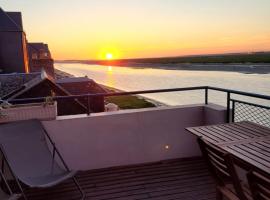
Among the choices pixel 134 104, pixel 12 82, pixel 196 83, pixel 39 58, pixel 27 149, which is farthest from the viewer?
pixel 39 58

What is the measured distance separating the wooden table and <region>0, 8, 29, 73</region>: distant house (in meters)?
35.1

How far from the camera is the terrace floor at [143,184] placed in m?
3.19

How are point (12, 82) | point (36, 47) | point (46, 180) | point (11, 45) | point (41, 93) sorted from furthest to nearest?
1. point (36, 47)
2. point (11, 45)
3. point (12, 82)
4. point (41, 93)
5. point (46, 180)

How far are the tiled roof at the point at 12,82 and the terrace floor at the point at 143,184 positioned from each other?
598 inches

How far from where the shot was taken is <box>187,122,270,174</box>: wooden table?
6.73 feet

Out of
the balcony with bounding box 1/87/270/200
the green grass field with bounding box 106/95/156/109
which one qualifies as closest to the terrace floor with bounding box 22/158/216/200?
the balcony with bounding box 1/87/270/200

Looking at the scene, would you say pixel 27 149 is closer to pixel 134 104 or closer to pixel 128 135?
pixel 128 135

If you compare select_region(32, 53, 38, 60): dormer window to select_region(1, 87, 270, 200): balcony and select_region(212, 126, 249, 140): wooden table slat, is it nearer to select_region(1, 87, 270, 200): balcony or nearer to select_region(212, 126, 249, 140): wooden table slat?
select_region(1, 87, 270, 200): balcony

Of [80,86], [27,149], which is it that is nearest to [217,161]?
[27,149]

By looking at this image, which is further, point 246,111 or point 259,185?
point 246,111

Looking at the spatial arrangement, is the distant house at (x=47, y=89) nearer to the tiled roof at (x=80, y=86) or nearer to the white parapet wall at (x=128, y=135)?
the tiled roof at (x=80, y=86)

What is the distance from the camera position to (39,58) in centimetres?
5166

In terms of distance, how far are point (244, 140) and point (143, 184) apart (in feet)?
4.80

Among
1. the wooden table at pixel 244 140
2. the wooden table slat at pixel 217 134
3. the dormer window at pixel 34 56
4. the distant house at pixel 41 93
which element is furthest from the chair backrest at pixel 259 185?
the dormer window at pixel 34 56
